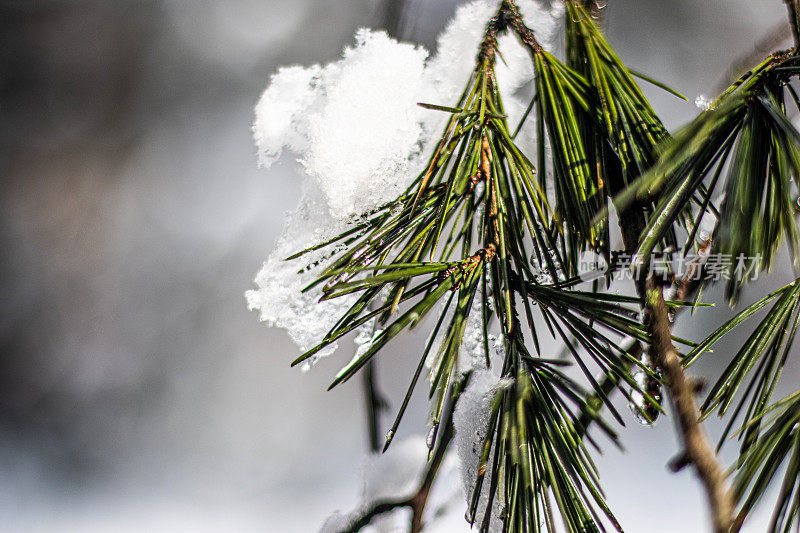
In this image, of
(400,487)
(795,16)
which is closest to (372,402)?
(400,487)


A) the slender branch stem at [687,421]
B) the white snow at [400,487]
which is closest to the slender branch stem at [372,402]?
the white snow at [400,487]

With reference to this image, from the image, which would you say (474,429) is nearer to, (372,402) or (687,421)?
(687,421)

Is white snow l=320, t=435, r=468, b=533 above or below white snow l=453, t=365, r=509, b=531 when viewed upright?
below

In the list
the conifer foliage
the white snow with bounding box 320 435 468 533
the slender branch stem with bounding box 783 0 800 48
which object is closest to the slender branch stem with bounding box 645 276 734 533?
the conifer foliage

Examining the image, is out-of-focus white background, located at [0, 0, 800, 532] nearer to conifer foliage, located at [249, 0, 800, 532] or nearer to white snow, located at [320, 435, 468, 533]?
white snow, located at [320, 435, 468, 533]

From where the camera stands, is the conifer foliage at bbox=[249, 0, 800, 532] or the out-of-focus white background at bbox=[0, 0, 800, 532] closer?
the conifer foliage at bbox=[249, 0, 800, 532]

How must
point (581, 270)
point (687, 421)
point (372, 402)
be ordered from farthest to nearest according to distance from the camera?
1. point (372, 402)
2. point (581, 270)
3. point (687, 421)

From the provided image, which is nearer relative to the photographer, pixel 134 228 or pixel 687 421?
pixel 687 421

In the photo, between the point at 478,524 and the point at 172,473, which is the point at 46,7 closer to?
the point at 172,473
